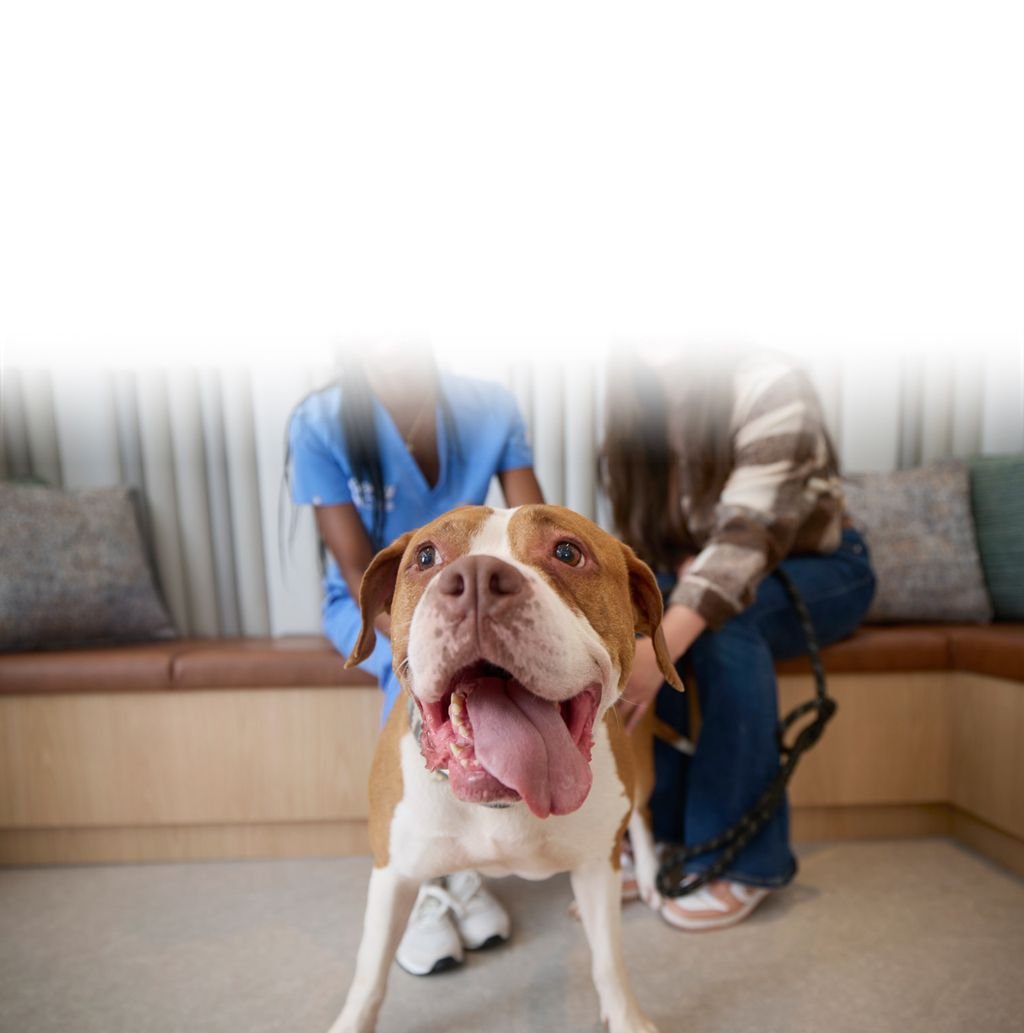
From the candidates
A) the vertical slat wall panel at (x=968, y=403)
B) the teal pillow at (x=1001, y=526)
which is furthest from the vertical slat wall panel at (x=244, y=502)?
the vertical slat wall panel at (x=968, y=403)

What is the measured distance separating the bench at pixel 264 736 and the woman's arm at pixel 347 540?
1.17 ft

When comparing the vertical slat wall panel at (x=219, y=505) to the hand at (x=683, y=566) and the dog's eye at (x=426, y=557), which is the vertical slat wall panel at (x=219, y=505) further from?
the dog's eye at (x=426, y=557)

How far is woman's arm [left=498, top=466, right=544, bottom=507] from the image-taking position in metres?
1.86

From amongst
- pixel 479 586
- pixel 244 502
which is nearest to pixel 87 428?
pixel 244 502

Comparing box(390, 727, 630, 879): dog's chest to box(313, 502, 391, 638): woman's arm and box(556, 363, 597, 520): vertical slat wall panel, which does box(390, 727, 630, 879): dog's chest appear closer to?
box(313, 502, 391, 638): woman's arm

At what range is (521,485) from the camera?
1.87 m

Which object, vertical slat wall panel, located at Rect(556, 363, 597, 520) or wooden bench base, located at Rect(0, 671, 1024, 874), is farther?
vertical slat wall panel, located at Rect(556, 363, 597, 520)

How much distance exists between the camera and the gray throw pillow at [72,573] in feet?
6.99

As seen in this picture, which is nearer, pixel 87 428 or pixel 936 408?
pixel 87 428

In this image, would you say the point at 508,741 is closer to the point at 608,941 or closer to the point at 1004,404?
the point at 608,941

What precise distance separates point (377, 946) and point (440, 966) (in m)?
0.38

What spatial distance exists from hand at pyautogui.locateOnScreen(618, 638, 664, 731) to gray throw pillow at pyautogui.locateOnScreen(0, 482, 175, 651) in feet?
5.21

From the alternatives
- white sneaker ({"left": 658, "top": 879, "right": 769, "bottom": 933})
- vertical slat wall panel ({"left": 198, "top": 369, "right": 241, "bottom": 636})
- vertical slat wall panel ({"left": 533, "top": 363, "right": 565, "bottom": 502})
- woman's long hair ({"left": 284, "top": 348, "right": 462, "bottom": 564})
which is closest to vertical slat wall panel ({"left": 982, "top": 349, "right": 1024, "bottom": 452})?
vertical slat wall panel ({"left": 533, "top": 363, "right": 565, "bottom": 502})

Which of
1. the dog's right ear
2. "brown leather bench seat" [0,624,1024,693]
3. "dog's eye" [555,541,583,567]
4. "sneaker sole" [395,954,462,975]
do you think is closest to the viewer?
"dog's eye" [555,541,583,567]
